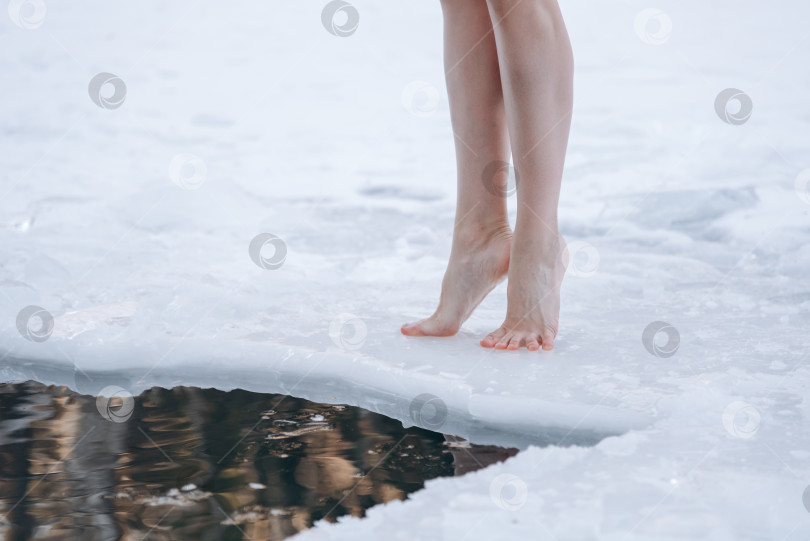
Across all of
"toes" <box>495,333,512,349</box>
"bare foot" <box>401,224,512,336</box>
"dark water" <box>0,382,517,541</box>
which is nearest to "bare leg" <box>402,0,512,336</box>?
"bare foot" <box>401,224,512,336</box>

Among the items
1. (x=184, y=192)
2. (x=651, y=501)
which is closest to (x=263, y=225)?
(x=184, y=192)

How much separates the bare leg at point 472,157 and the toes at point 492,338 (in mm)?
87

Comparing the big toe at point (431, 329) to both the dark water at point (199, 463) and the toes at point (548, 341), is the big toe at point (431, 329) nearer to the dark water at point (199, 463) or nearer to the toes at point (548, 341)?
the toes at point (548, 341)

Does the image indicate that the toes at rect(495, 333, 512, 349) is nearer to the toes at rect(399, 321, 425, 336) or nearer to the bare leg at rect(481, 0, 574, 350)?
the bare leg at rect(481, 0, 574, 350)

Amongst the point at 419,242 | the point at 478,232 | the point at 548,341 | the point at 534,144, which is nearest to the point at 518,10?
the point at 534,144

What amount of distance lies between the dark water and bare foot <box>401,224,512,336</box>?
32 centimetres

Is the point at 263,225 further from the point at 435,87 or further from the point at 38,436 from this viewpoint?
the point at 435,87

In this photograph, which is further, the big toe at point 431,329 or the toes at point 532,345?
the big toe at point 431,329

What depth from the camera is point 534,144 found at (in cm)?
135

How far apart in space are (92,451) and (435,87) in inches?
144

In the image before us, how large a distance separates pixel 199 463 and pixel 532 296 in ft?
2.10

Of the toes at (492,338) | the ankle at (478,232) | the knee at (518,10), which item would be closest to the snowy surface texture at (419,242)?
the toes at (492,338)

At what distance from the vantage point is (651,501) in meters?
0.85

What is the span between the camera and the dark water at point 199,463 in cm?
85
